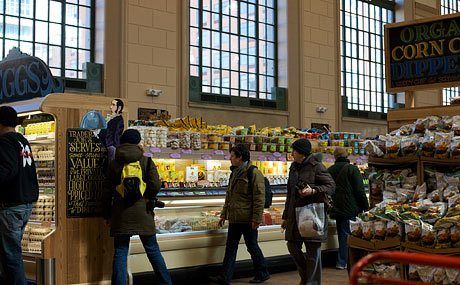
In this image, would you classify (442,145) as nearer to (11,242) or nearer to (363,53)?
(11,242)

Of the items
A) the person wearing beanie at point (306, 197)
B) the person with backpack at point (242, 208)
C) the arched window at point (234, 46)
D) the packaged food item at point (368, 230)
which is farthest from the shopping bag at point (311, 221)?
the arched window at point (234, 46)

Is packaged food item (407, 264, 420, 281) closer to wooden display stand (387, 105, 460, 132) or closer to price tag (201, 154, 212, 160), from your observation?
wooden display stand (387, 105, 460, 132)

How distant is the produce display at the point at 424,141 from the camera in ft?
16.5

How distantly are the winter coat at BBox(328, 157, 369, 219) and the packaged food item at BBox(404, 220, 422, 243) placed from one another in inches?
171

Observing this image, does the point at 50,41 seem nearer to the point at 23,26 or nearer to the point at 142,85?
the point at 23,26

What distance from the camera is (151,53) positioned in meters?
13.8

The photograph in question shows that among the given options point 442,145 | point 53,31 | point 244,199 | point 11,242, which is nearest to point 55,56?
point 53,31

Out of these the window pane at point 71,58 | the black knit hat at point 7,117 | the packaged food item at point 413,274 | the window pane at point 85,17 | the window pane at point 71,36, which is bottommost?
the packaged food item at point 413,274

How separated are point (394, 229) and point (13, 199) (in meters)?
3.20

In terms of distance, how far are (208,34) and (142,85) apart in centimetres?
259

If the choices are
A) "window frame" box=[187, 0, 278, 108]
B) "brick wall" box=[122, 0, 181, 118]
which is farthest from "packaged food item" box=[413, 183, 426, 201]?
"window frame" box=[187, 0, 278, 108]

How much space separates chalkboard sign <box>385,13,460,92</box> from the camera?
579cm

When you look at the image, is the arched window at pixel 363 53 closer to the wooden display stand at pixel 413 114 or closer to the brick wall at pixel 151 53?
the brick wall at pixel 151 53

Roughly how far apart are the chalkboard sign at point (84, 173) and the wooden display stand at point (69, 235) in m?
0.05
